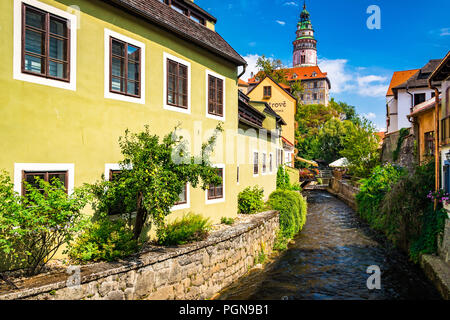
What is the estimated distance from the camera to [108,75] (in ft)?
24.9

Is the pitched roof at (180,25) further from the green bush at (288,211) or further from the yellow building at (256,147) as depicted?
the green bush at (288,211)

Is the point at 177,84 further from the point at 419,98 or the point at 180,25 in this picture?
the point at 419,98

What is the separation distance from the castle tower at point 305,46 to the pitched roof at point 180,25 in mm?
106940

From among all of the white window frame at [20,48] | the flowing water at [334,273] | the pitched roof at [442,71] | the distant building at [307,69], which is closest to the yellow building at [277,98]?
the flowing water at [334,273]

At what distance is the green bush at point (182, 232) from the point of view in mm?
8242

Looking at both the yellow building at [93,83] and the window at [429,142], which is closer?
the yellow building at [93,83]

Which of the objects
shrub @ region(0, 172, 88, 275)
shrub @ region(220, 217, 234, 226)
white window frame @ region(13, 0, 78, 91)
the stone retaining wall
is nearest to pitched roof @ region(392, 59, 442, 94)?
the stone retaining wall

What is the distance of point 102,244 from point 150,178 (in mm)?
1707

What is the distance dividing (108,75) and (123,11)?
183 centimetres

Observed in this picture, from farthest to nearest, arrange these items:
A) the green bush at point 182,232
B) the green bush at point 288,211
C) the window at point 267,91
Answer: the window at point 267,91, the green bush at point 288,211, the green bush at point 182,232

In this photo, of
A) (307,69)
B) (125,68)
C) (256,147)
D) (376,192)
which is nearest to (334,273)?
(256,147)

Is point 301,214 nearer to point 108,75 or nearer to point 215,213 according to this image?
point 215,213

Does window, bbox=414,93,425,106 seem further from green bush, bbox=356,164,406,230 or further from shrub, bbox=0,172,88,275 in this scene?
shrub, bbox=0,172,88,275

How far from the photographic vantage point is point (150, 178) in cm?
671
